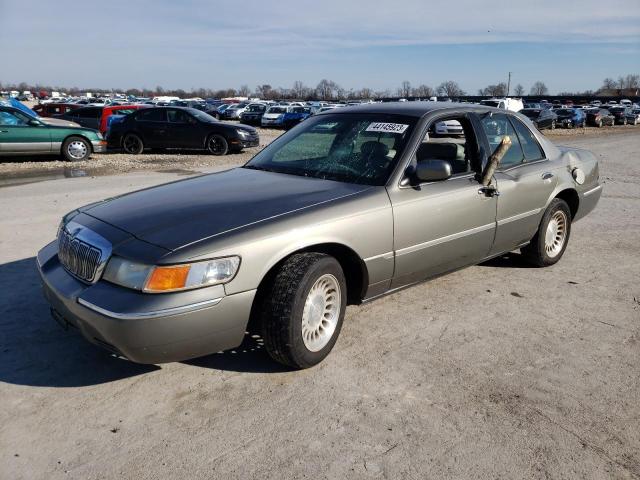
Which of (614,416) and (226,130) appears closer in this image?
(614,416)

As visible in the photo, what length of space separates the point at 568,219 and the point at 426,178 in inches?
98.2

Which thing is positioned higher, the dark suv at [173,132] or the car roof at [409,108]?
the car roof at [409,108]

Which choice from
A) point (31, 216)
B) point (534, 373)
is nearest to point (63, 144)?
point (31, 216)

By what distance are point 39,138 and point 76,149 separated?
895mm

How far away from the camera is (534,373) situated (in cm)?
348

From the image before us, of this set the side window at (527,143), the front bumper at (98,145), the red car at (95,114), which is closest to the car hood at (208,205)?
the side window at (527,143)

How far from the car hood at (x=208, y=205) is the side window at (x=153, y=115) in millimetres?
13272

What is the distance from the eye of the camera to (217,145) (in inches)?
656

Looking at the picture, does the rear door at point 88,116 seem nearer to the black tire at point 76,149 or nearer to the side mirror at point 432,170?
the black tire at point 76,149

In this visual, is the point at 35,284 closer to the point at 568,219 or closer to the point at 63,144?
the point at 568,219

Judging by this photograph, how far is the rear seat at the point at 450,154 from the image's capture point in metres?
4.45

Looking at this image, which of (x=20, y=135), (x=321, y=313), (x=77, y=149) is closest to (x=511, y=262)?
(x=321, y=313)

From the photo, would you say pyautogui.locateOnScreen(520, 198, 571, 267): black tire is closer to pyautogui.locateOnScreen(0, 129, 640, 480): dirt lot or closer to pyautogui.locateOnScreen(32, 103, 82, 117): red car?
pyautogui.locateOnScreen(0, 129, 640, 480): dirt lot

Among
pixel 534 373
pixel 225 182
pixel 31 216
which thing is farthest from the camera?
pixel 31 216
